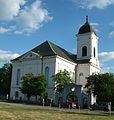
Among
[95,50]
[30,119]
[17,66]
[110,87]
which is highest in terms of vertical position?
[95,50]

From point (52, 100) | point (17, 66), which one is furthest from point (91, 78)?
point (17, 66)

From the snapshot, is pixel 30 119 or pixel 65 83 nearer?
pixel 30 119

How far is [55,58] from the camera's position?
2714 inches

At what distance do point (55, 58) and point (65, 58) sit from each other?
4.43m

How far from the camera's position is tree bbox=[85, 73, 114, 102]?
5909 centimetres

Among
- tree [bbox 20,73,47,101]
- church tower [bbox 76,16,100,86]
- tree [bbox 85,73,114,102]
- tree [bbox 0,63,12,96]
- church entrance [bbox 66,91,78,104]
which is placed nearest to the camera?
tree [bbox 85,73,114,102]

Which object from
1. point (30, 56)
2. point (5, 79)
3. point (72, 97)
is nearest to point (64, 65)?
point (30, 56)

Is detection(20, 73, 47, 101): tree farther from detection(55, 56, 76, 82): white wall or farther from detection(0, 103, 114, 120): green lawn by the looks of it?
detection(0, 103, 114, 120): green lawn

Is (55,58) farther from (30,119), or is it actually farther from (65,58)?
(30,119)

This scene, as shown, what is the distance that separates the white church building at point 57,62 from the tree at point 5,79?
6.13 metres

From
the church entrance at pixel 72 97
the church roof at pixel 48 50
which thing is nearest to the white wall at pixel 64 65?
the church roof at pixel 48 50

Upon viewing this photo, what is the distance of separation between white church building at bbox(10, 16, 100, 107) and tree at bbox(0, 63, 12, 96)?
20.1 feet

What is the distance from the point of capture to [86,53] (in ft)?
264

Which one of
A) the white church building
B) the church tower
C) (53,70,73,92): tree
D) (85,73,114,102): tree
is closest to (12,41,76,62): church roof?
the white church building
